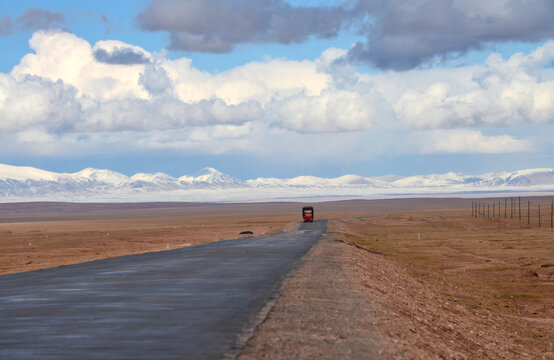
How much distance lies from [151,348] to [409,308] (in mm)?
12112

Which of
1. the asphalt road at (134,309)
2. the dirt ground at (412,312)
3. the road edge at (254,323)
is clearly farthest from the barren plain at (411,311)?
the asphalt road at (134,309)

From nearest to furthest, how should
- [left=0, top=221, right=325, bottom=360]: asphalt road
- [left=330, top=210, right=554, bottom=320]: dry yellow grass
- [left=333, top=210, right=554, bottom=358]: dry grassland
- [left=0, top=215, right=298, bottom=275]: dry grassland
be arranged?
[left=0, top=221, right=325, bottom=360]: asphalt road, [left=333, top=210, right=554, bottom=358]: dry grassland, [left=330, top=210, right=554, bottom=320]: dry yellow grass, [left=0, top=215, right=298, bottom=275]: dry grassland

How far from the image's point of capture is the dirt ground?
49.2ft

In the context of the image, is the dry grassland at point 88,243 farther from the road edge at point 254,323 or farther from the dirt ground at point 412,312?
the road edge at point 254,323

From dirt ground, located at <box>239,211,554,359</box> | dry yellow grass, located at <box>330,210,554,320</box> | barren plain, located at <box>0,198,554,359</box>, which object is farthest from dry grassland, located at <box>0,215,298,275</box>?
dry yellow grass, located at <box>330,210,554,320</box>

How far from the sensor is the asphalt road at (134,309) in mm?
14570

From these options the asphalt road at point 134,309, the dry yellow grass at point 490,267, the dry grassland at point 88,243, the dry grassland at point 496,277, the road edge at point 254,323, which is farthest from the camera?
the dry grassland at point 88,243

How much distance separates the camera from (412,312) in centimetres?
2350

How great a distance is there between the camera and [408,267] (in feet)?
168

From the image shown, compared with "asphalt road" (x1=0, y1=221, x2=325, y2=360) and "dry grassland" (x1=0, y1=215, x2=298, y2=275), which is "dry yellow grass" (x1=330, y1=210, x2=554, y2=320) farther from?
"dry grassland" (x1=0, y1=215, x2=298, y2=275)

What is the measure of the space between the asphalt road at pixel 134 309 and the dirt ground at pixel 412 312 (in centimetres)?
Answer: 101

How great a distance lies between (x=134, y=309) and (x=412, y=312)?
8404mm

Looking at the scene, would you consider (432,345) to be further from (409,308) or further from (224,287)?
(224,287)

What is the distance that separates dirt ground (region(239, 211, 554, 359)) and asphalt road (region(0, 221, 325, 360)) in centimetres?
101
